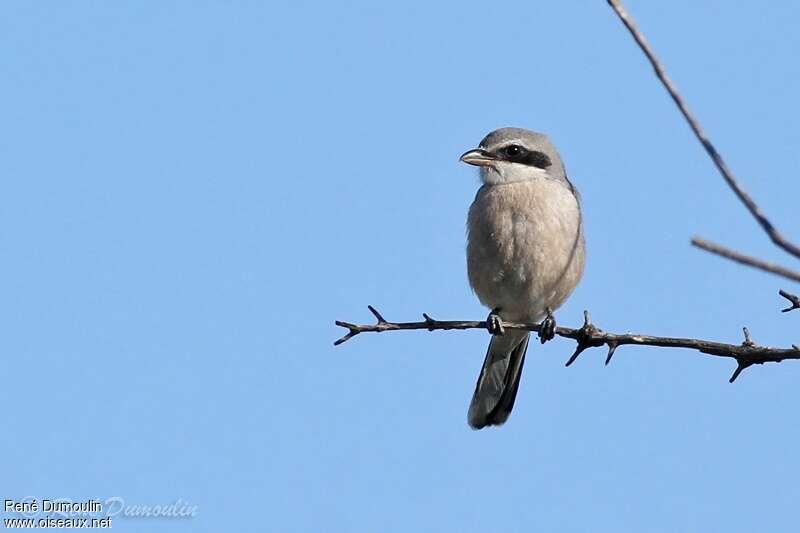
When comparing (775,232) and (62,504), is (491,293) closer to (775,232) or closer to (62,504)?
(62,504)

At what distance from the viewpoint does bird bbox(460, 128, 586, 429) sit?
7066mm

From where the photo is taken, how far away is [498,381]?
7680mm

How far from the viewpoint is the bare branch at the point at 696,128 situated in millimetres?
1843

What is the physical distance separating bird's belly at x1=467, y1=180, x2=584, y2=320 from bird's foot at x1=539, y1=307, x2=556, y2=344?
157mm

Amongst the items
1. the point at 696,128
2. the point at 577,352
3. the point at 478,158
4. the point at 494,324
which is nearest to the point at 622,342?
the point at 577,352

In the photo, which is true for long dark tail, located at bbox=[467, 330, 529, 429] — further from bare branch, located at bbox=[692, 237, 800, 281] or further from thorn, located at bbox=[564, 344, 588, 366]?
bare branch, located at bbox=[692, 237, 800, 281]

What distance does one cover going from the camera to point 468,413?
25.1ft

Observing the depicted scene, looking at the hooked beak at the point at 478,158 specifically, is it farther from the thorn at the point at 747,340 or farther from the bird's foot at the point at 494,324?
the thorn at the point at 747,340

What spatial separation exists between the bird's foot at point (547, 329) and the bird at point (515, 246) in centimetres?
1

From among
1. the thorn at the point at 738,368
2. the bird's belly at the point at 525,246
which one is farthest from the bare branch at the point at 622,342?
the bird's belly at the point at 525,246

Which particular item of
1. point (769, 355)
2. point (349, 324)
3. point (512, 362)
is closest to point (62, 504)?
point (349, 324)

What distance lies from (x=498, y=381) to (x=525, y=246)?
1.18 m

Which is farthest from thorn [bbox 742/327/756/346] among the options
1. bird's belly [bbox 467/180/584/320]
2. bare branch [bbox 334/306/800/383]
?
bird's belly [bbox 467/180/584/320]

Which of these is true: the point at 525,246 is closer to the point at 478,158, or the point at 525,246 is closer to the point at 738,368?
the point at 478,158
